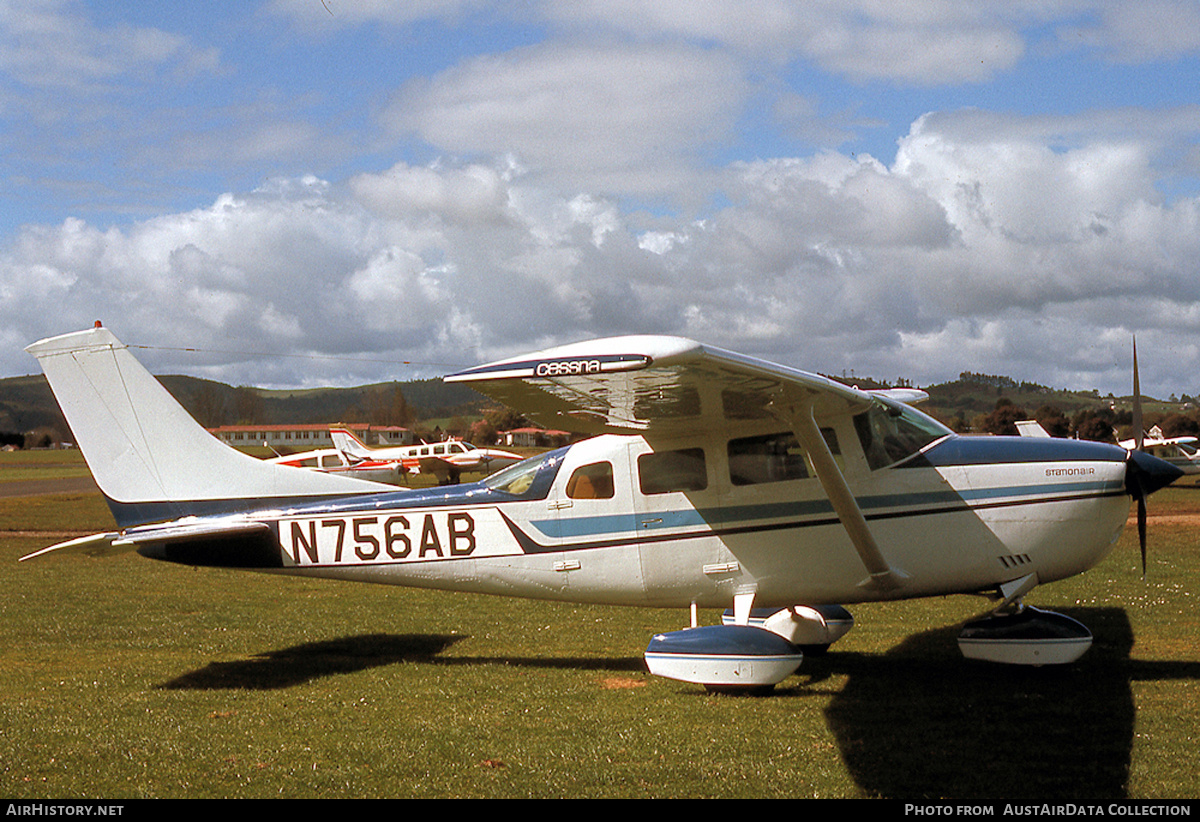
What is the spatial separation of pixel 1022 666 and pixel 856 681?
4.59 feet

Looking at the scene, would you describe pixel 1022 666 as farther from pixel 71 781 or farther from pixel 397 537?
pixel 71 781

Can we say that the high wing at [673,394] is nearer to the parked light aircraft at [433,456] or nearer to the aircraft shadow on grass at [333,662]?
the aircraft shadow on grass at [333,662]

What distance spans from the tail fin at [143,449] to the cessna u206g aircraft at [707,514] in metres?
0.02

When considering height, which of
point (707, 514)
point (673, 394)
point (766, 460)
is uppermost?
point (673, 394)

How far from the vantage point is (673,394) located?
5969mm

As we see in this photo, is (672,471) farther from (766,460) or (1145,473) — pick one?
(1145,473)

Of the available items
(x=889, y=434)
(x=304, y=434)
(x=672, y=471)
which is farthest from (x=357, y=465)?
(x=304, y=434)

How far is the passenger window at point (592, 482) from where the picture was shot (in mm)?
7660

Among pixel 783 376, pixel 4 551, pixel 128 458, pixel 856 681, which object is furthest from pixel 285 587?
pixel 783 376

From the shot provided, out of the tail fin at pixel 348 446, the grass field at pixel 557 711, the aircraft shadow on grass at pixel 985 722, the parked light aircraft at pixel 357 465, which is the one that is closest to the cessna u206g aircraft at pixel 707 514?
the aircraft shadow on grass at pixel 985 722

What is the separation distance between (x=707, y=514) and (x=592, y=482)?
41.0 inches

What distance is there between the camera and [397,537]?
26.5 ft

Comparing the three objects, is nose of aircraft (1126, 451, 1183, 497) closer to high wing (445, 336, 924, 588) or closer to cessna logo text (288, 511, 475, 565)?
high wing (445, 336, 924, 588)

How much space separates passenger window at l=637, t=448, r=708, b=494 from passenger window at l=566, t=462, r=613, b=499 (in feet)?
0.95
